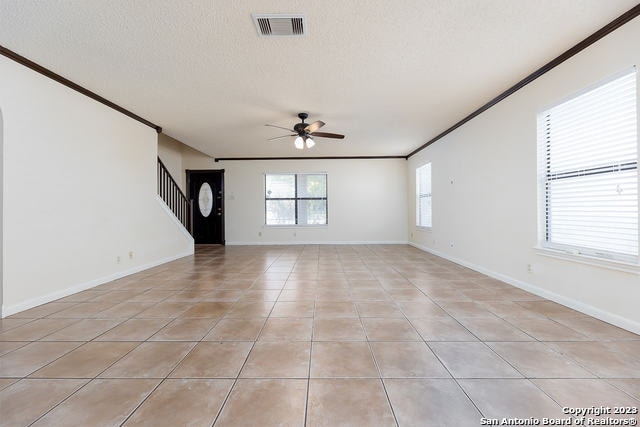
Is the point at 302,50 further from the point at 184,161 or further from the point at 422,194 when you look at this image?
the point at 184,161

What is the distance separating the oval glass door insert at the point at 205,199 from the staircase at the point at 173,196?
1.49m

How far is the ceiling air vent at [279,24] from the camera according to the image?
2.23 m

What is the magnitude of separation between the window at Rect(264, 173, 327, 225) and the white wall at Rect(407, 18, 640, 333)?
3.43 meters

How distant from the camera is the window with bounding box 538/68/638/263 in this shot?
2.28m

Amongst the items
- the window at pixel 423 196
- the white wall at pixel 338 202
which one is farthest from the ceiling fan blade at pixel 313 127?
the white wall at pixel 338 202

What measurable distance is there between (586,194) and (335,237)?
19.6 feet

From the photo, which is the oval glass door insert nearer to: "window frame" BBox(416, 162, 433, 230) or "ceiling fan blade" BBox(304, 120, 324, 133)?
"ceiling fan blade" BBox(304, 120, 324, 133)

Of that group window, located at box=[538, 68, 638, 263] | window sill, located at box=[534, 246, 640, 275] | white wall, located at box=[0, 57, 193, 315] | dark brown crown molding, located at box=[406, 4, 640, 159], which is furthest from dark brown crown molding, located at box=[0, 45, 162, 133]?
window sill, located at box=[534, 246, 640, 275]

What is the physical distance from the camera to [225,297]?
10.4 feet

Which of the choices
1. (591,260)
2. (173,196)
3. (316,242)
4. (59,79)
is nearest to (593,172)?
(591,260)

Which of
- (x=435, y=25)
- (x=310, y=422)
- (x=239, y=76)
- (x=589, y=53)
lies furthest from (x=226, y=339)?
(x=589, y=53)

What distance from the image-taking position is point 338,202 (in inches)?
321

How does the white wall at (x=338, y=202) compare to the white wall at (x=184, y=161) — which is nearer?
the white wall at (x=184, y=161)

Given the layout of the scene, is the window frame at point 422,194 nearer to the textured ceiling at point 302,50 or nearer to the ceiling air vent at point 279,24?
the textured ceiling at point 302,50
